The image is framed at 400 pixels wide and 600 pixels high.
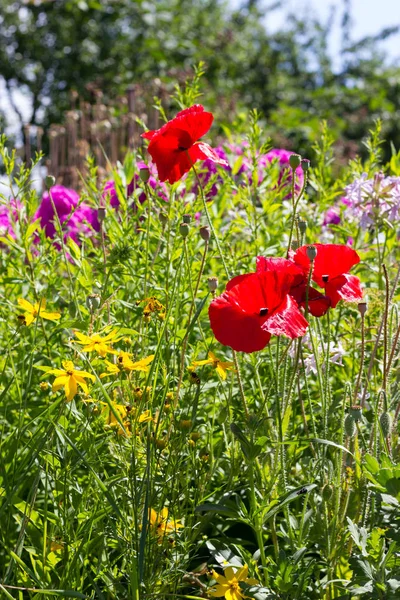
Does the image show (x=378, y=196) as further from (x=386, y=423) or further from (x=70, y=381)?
(x=70, y=381)

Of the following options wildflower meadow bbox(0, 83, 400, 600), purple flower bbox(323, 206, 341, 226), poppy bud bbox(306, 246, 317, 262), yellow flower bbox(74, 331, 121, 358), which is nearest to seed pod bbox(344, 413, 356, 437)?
wildflower meadow bbox(0, 83, 400, 600)

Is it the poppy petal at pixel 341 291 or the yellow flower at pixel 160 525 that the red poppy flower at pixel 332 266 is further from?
the yellow flower at pixel 160 525

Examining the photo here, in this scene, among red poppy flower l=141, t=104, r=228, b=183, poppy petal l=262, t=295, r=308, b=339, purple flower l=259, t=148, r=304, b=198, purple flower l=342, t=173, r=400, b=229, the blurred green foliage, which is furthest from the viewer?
the blurred green foliage

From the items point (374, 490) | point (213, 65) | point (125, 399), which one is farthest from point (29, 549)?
point (213, 65)

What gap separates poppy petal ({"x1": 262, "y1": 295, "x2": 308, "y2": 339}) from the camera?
41.6 inches

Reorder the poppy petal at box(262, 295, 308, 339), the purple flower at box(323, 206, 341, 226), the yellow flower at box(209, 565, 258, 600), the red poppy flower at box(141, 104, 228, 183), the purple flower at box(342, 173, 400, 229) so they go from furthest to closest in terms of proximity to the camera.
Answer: the purple flower at box(323, 206, 341, 226), the purple flower at box(342, 173, 400, 229), the red poppy flower at box(141, 104, 228, 183), the yellow flower at box(209, 565, 258, 600), the poppy petal at box(262, 295, 308, 339)

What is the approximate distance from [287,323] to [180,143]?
0.39 m

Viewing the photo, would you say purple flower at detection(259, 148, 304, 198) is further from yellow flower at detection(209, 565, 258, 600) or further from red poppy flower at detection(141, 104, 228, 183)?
yellow flower at detection(209, 565, 258, 600)

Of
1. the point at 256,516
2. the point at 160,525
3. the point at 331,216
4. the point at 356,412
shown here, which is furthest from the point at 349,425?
the point at 331,216

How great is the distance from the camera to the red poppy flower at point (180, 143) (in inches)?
50.2

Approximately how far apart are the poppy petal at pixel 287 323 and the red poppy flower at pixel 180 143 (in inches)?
12.2

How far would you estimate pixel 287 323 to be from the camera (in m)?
1.07

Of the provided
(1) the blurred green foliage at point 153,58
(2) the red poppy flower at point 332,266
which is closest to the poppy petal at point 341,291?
(2) the red poppy flower at point 332,266

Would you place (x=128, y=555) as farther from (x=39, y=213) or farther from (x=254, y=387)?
(x=39, y=213)
